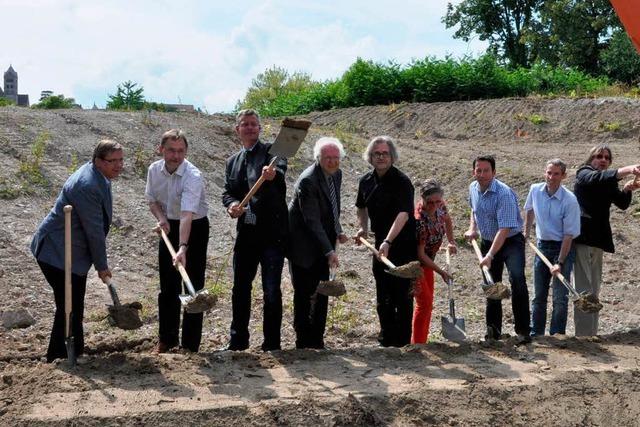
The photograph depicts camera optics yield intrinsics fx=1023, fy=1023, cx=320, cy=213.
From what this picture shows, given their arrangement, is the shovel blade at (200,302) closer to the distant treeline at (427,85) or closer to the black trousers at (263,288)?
the black trousers at (263,288)

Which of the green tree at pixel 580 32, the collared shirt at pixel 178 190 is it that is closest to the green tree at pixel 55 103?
the collared shirt at pixel 178 190

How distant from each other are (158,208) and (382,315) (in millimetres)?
1933

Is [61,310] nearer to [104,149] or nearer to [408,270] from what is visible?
[104,149]

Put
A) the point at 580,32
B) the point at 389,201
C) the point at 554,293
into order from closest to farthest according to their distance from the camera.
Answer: the point at 389,201
the point at 554,293
the point at 580,32

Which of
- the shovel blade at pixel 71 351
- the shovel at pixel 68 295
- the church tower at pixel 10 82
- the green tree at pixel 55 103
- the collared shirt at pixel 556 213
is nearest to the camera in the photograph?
the shovel at pixel 68 295

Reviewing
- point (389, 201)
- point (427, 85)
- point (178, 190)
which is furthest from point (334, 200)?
point (427, 85)

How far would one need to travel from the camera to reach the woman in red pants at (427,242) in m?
8.30

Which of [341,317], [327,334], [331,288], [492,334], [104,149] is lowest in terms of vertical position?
[327,334]

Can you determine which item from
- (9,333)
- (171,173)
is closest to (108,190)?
(171,173)

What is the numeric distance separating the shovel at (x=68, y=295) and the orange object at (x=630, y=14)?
400 cm

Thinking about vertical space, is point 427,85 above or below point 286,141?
above

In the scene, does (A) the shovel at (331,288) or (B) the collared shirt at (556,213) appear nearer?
(A) the shovel at (331,288)

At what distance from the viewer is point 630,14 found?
7.17m

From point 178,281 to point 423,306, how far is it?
2.03m
